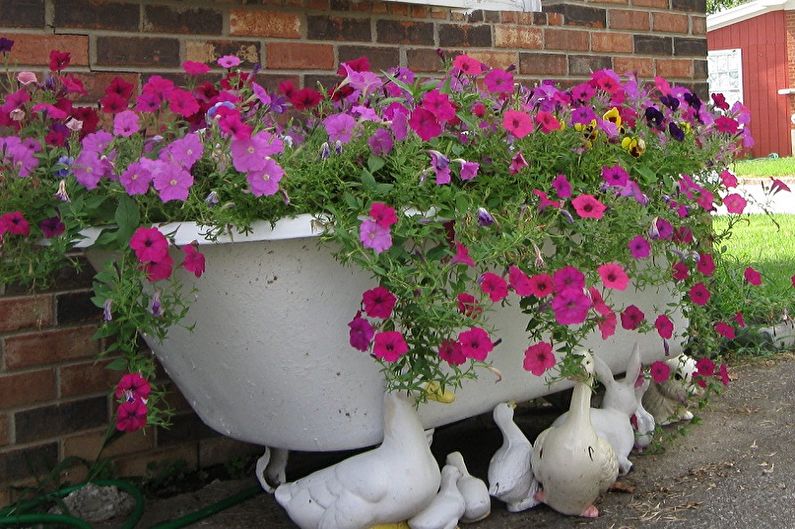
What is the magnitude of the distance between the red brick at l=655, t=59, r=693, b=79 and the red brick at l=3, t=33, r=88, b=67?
2.02m

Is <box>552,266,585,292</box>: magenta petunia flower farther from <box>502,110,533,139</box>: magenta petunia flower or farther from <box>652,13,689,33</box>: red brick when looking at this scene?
<box>652,13,689,33</box>: red brick

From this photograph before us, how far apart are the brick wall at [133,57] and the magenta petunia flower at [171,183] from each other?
624 mm

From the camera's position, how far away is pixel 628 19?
339 centimetres

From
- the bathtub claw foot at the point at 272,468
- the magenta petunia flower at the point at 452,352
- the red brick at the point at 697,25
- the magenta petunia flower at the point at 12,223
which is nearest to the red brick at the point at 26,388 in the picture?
the bathtub claw foot at the point at 272,468

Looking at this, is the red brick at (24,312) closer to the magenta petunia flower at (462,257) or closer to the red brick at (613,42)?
the magenta petunia flower at (462,257)

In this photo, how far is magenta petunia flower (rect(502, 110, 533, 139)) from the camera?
1.91 m

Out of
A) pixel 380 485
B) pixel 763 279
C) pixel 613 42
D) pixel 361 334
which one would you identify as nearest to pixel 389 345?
pixel 361 334

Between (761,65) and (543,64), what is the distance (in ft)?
51.6

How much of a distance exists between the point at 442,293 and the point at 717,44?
17463 millimetres

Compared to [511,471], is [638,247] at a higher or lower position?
higher

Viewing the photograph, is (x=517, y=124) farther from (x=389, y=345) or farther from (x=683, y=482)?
(x=683, y=482)

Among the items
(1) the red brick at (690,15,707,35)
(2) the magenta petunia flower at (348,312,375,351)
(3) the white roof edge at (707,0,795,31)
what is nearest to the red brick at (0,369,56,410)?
(2) the magenta petunia flower at (348,312,375,351)

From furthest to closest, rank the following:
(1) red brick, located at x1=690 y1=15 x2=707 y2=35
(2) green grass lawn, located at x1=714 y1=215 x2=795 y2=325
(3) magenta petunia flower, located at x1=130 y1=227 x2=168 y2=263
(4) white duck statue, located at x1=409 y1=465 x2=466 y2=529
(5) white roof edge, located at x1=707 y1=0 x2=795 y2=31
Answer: (5) white roof edge, located at x1=707 y1=0 x2=795 y2=31
(2) green grass lawn, located at x1=714 y1=215 x2=795 y2=325
(1) red brick, located at x1=690 y1=15 x2=707 y2=35
(4) white duck statue, located at x1=409 y1=465 x2=466 y2=529
(3) magenta petunia flower, located at x1=130 y1=227 x2=168 y2=263

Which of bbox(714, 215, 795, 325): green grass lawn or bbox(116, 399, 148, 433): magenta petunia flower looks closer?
bbox(116, 399, 148, 433): magenta petunia flower
